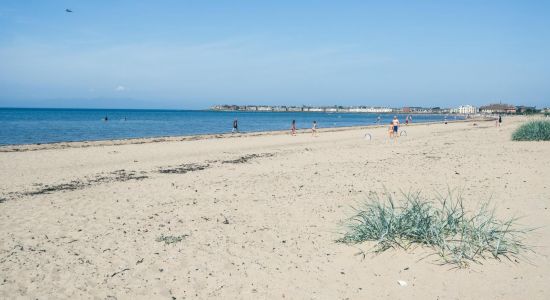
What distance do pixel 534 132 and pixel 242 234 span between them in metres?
20.2

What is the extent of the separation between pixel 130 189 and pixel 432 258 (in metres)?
8.38

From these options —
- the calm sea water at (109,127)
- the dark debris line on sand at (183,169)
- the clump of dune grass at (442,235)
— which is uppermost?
the clump of dune grass at (442,235)

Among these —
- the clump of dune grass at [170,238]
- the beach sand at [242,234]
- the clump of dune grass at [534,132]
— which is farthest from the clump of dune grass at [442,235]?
the clump of dune grass at [534,132]

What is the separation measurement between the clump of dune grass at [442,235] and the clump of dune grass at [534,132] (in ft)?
59.7

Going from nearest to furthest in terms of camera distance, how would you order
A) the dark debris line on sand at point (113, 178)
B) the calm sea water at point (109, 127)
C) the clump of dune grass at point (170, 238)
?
the clump of dune grass at point (170, 238) < the dark debris line on sand at point (113, 178) < the calm sea water at point (109, 127)

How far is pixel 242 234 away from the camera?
22.8ft

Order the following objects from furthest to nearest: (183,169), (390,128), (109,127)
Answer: (109,127) < (390,128) < (183,169)

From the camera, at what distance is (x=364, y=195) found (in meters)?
9.58

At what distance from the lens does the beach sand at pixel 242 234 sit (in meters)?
4.92

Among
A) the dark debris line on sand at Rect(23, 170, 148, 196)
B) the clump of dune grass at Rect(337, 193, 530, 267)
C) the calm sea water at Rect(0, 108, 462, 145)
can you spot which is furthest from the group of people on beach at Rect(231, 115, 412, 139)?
the clump of dune grass at Rect(337, 193, 530, 267)

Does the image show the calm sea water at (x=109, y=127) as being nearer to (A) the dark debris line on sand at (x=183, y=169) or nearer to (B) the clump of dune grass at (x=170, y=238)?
(A) the dark debris line on sand at (x=183, y=169)

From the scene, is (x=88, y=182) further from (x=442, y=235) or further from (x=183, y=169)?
(x=442, y=235)

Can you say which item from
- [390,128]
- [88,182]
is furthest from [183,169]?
[390,128]

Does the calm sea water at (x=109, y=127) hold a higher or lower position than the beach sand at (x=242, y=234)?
lower
